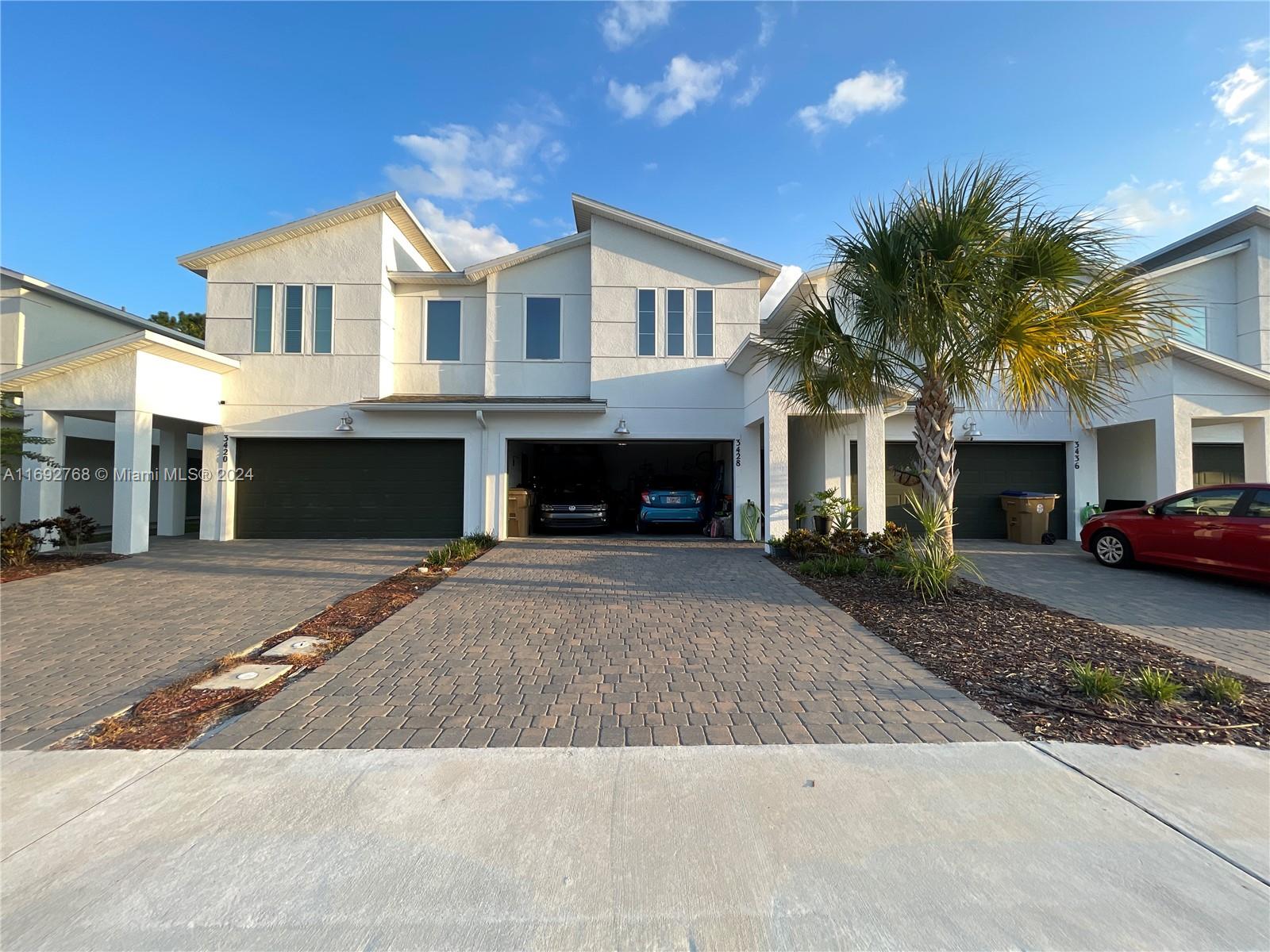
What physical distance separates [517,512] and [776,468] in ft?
20.5

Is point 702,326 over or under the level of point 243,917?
over

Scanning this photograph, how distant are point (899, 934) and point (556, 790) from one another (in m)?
1.63

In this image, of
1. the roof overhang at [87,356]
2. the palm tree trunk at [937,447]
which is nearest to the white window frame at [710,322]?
the palm tree trunk at [937,447]

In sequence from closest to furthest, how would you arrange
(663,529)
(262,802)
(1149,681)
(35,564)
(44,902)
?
(44,902)
(262,802)
(1149,681)
(35,564)
(663,529)

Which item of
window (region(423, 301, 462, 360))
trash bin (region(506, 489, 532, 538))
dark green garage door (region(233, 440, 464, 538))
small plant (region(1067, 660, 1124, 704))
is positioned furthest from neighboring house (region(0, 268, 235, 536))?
small plant (region(1067, 660, 1124, 704))

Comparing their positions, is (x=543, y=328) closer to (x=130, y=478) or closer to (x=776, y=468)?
(x=776, y=468)

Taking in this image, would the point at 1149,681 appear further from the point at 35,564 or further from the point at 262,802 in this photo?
the point at 35,564

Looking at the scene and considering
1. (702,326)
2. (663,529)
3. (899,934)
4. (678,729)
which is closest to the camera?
(899,934)

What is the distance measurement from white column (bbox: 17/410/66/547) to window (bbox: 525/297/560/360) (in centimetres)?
915

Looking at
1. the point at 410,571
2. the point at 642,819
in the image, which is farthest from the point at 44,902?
the point at 410,571

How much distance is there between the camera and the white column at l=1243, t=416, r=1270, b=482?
10891 mm

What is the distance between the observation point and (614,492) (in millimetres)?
18469

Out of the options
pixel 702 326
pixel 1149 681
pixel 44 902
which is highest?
pixel 702 326

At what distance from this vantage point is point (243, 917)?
2.21m
